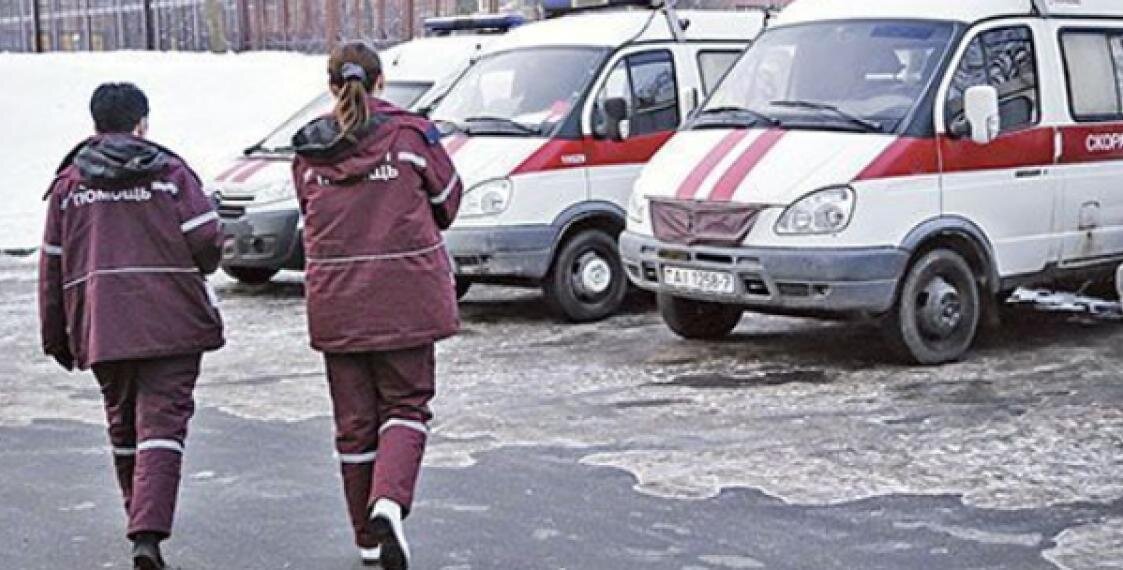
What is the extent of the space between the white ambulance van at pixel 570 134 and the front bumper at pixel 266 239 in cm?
140

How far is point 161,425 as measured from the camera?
5.96 meters

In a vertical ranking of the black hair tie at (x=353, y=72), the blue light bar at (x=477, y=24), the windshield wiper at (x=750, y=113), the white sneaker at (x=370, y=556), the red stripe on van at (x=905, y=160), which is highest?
the blue light bar at (x=477, y=24)

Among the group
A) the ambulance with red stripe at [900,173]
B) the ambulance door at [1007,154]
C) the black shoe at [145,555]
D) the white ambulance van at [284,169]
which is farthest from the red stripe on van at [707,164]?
the black shoe at [145,555]

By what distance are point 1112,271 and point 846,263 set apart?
239 centimetres

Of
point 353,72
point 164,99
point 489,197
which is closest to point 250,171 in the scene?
point 489,197

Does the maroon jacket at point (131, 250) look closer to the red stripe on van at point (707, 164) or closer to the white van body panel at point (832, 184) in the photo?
the white van body panel at point (832, 184)

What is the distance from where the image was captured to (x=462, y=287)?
1288 centimetres

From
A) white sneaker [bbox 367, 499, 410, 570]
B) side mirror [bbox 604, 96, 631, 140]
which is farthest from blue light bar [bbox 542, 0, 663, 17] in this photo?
white sneaker [bbox 367, 499, 410, 570]

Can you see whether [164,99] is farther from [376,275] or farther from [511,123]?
[376,275]

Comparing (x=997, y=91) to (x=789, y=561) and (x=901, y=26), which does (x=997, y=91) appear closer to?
(x=901, y=26)

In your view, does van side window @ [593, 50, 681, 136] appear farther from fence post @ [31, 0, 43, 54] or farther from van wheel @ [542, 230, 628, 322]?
fence post @ [31, 0, 43, 54]

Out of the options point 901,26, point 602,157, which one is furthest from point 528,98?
point 901,26

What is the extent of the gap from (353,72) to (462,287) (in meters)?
7.09

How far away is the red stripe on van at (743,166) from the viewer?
9664mm
